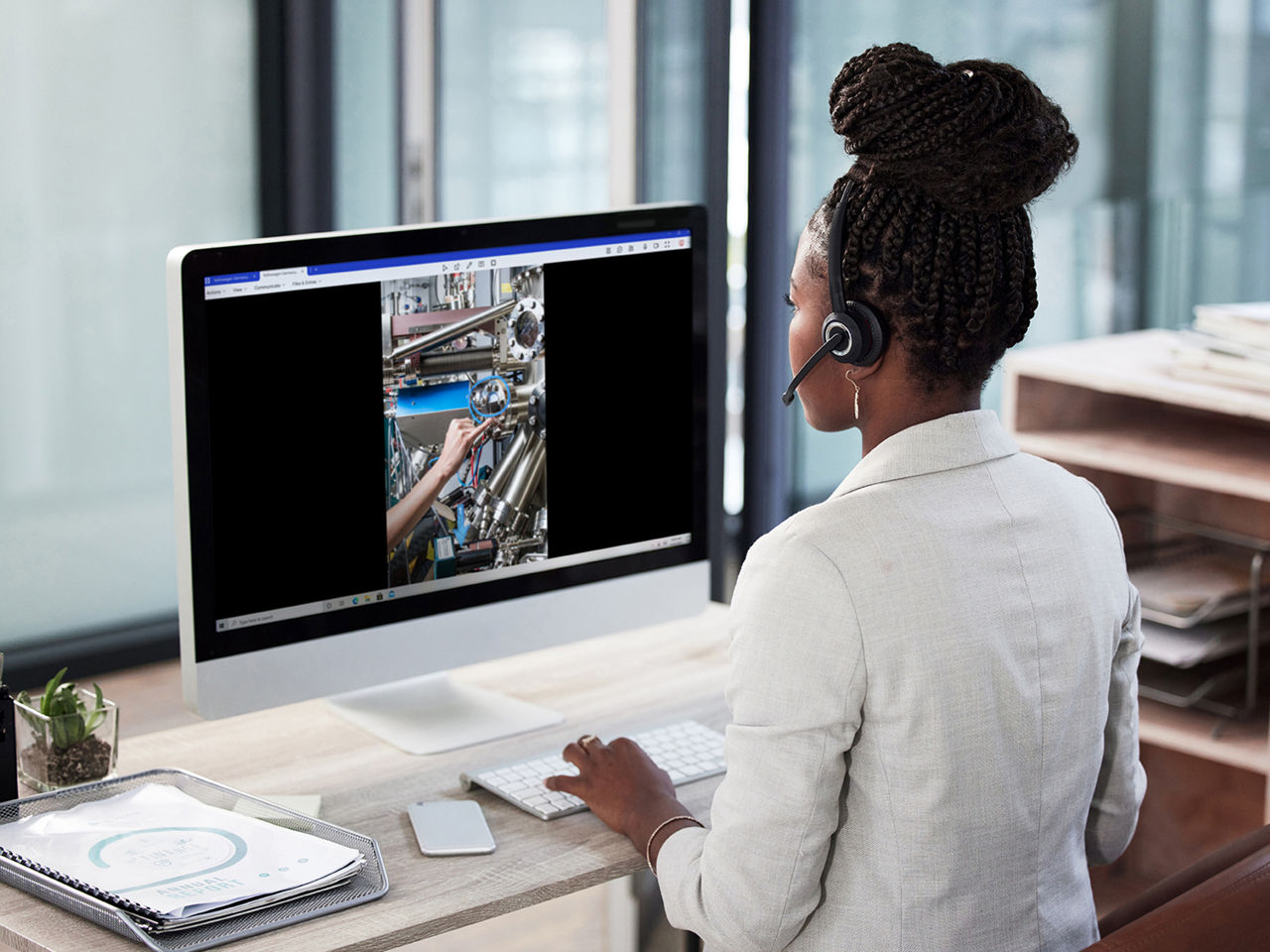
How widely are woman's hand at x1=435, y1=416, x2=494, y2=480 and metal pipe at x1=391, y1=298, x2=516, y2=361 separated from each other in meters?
0.08

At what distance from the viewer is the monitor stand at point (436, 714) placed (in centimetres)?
151

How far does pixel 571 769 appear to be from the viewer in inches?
55.7

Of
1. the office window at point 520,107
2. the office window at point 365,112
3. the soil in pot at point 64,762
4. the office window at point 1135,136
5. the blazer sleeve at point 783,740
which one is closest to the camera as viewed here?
the blazer sleeve at point 783,740

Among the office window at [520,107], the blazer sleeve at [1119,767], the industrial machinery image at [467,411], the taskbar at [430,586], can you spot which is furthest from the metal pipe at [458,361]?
the office window at [520,107]

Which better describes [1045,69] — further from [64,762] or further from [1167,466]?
[64,762]

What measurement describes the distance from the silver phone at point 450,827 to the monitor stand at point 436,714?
148 millimetres

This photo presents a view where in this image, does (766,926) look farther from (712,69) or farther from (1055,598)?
(712,69)

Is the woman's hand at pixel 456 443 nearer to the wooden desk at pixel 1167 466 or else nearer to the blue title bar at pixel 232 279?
the blue title bar at pixel 232 279

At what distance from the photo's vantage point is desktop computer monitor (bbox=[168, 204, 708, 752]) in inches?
52.4

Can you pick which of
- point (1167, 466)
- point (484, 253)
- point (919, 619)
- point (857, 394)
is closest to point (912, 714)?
point (919, 619)

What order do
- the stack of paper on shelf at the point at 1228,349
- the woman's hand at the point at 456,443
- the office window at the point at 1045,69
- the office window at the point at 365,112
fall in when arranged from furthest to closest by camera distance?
the office window at the point at 365,112 → the office window at the point at 1045,69 → the stack of paper on shelf at the point at 1228,349 → the woman's hand at the point at 456,443

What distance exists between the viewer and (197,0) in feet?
11.4

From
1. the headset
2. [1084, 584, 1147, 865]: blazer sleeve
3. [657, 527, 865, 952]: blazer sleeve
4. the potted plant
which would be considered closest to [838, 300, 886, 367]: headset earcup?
the headset

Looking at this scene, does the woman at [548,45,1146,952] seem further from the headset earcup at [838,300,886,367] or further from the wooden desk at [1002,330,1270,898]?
the wooden desk at [1002,330,1270,898]
